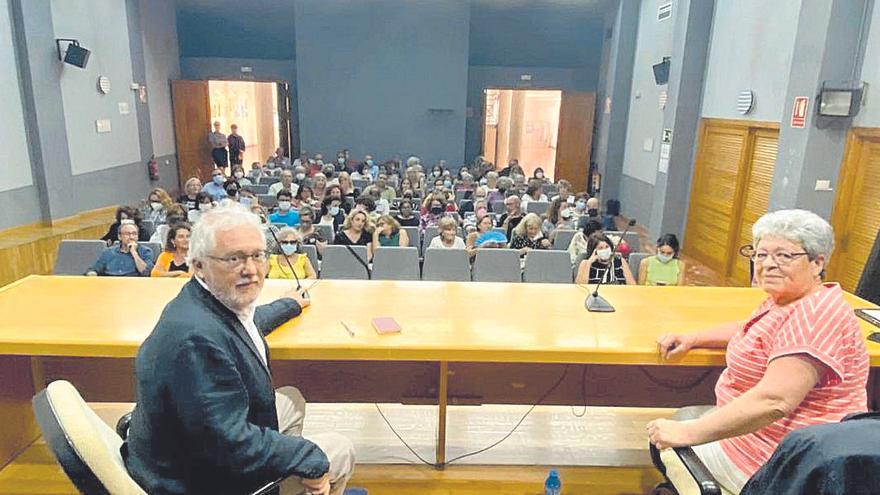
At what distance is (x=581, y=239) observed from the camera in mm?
4922

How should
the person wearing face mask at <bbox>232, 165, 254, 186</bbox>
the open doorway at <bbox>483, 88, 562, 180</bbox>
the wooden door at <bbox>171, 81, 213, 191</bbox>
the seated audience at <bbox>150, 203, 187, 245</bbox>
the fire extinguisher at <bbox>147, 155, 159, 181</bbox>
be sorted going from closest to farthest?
1. the seated audience at <bbox>150, 203, 187, 245</bbox>
2. the person wearing face mask at <bbox>232, 165, 254, 186</bbox>
3. the fire extinguisher at <bbox>147, 155, 159, 181</bbox>
4. the wooden door at <bbox>171, 81, 213, 191</bbox>
5. the open doorway at <bbox>483, 88, 562, 180</bbox>

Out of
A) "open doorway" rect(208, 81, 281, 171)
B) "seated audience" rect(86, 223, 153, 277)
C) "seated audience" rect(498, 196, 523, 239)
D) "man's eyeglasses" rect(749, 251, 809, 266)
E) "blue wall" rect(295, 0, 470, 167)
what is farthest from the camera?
"open doorway" rect(208, 81, 281, 171)

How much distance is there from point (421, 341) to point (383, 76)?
1078 centimetres

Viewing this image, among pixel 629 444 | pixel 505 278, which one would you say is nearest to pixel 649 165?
pixel 505 278

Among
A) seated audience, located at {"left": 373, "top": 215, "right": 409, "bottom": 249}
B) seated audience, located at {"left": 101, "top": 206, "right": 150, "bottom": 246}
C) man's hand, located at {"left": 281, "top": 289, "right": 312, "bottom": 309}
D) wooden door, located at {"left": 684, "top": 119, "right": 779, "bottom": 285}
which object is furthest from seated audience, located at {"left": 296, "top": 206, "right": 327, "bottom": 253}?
wooden door, located at {"left": 684, "top": 119, "right": 779, "bottom": 285}

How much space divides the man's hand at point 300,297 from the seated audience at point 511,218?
11.1ft

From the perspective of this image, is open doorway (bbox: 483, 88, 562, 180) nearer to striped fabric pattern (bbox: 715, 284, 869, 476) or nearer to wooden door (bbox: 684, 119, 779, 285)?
wooden door (bbox: 684, 119, 779, 285)

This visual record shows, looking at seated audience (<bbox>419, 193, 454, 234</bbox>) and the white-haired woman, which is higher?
the white-haired woman

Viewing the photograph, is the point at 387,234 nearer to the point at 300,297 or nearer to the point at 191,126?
the point at 300,297

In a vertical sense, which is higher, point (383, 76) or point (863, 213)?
point (383, 76)

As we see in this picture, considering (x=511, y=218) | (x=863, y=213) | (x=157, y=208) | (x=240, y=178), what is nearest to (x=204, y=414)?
(x=511, y=218)

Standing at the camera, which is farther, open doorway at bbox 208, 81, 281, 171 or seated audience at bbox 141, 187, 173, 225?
open doorway at bbox 208, 81, 281, 171

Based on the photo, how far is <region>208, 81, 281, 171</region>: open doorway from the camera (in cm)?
1507

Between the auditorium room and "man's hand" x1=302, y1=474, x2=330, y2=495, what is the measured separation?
0.04 feet
